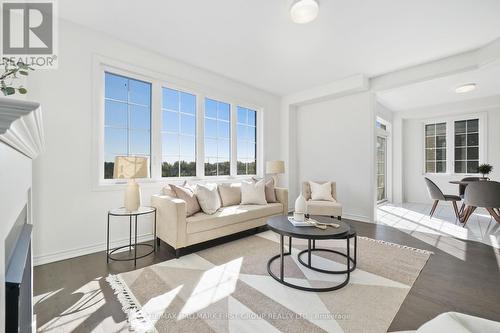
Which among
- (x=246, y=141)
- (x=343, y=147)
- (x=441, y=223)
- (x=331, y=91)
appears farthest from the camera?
(x=246, y=141)

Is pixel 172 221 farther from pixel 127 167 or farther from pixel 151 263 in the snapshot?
pixel 127 167

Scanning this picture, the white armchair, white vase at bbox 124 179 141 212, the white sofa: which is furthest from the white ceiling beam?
white vase at bbox 124 179 141 212

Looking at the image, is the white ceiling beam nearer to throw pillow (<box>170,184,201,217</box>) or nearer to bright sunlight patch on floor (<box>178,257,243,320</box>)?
throw pillow (<box>170,184,201,217</box>)

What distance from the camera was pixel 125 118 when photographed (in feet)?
10.6

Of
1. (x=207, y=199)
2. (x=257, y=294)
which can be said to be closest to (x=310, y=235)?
(x=257, y=294)

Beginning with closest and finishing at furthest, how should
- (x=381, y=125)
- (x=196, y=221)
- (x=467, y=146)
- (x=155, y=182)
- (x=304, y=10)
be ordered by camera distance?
(x=304, y=10), (x=196, y=221), (x=155, y=182), (x=467, y=146), (x=381, y=125)

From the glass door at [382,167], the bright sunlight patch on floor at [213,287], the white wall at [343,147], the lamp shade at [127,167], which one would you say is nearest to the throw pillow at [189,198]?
the lamp shade at [127,167]

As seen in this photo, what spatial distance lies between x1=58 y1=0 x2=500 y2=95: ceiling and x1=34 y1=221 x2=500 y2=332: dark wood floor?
110 inches

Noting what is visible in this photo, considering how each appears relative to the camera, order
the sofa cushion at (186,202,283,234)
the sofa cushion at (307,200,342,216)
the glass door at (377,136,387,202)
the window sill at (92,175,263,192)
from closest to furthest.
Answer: the sofa cushion at (186,202,283,234) < the window sill at (92,175,263,192) < the sofa cushion at (307,200,342,216) < the glass door at (377,136,387,202)

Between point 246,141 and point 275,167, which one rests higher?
point 246,141

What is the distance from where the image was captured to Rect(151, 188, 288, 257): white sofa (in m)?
2.66

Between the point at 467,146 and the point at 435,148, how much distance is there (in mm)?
665

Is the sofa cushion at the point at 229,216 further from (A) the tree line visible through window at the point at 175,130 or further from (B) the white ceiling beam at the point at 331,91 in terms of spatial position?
(B) the white ceiling beam at the point at 331,91

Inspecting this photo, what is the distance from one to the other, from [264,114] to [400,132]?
173 inches
